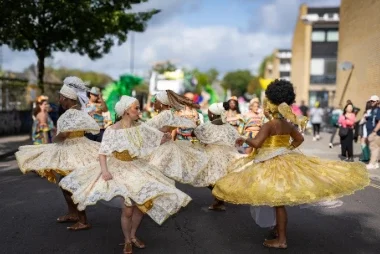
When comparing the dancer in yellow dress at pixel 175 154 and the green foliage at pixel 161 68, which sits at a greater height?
the green foliage at pixel 161 68

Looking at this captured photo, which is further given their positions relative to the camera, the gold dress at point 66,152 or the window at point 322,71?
the window at point 322,71

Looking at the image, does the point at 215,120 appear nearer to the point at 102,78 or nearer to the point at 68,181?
the point at 68,181

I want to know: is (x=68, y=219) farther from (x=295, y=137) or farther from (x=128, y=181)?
(x=295, y=137)

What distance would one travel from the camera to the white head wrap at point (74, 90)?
6574 millimetres

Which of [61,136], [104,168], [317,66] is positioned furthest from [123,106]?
[317,66]

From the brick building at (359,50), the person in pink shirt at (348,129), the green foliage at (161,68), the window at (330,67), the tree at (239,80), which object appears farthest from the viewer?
the tree at (239,80)

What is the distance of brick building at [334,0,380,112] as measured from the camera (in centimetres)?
2473

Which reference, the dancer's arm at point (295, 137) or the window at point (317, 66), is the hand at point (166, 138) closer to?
the dancer's arm at point (295, 137)

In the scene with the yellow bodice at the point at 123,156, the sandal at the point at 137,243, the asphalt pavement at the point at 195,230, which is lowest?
the asphalt pavement at the point at 195,230

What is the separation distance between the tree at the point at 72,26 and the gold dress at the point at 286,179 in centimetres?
1540

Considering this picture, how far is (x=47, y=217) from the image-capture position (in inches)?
282

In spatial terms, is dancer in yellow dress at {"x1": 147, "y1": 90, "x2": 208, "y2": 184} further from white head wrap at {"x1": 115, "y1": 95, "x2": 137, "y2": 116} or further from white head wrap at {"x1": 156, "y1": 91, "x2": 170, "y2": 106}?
white head wrap at {"x1": 115, "y1": 95, "x2": 137, "y2": 116}

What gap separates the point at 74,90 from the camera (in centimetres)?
675

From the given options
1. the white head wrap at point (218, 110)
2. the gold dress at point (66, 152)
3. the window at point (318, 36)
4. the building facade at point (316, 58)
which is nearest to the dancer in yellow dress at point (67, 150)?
the gold dress at point (66, 152)
